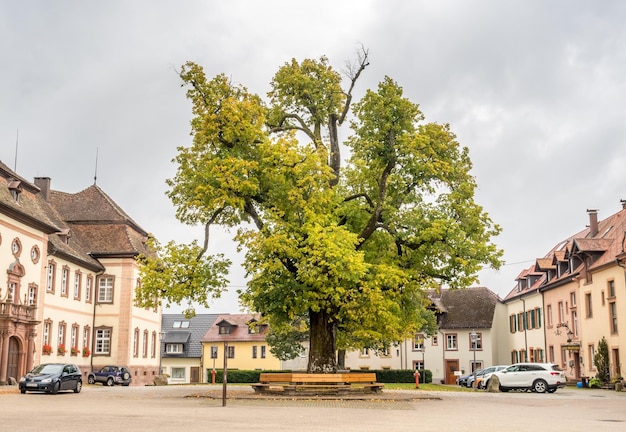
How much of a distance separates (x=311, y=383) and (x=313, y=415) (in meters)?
8.65

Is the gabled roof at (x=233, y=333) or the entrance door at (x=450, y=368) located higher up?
the gabled roof at (x=233, y=333)

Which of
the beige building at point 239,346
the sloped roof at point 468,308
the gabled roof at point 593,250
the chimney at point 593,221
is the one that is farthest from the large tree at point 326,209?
the beige building at point 239,346

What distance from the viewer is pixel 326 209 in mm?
28547

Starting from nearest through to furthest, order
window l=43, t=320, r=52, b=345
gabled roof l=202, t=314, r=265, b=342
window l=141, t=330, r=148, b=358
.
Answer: window l=43, t=320, r=52, b=345, window l=141, t=330, r=148, b=358, gabled roof l=202, t=314, r=265, b=342

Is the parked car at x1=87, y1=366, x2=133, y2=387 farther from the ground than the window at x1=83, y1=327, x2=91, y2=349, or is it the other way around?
the window at x1=83, y1=327, x2=91, y2=349

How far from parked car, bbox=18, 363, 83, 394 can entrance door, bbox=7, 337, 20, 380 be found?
9267 millimetres

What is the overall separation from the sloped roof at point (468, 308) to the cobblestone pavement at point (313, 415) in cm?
4275

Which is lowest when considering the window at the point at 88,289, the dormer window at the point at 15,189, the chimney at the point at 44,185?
the window at the point at 88,289

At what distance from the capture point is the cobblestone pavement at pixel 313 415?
15680mm

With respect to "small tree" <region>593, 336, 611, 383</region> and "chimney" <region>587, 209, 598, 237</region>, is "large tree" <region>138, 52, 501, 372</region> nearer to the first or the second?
"small tree" <region>593, 336, 611, 383</region>

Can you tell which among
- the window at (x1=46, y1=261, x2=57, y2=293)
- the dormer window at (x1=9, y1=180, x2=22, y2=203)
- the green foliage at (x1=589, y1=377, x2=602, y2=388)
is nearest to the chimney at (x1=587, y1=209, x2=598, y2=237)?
the green foliage at (x1=589, y1=377, x2=602, y2=388)

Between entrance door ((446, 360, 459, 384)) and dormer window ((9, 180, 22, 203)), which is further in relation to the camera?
entrance door ((446, 360, 459, 384))

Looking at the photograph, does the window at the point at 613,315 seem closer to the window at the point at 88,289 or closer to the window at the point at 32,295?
the window at the point at 32,295

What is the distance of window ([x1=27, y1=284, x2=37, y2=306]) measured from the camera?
42.6 metres
